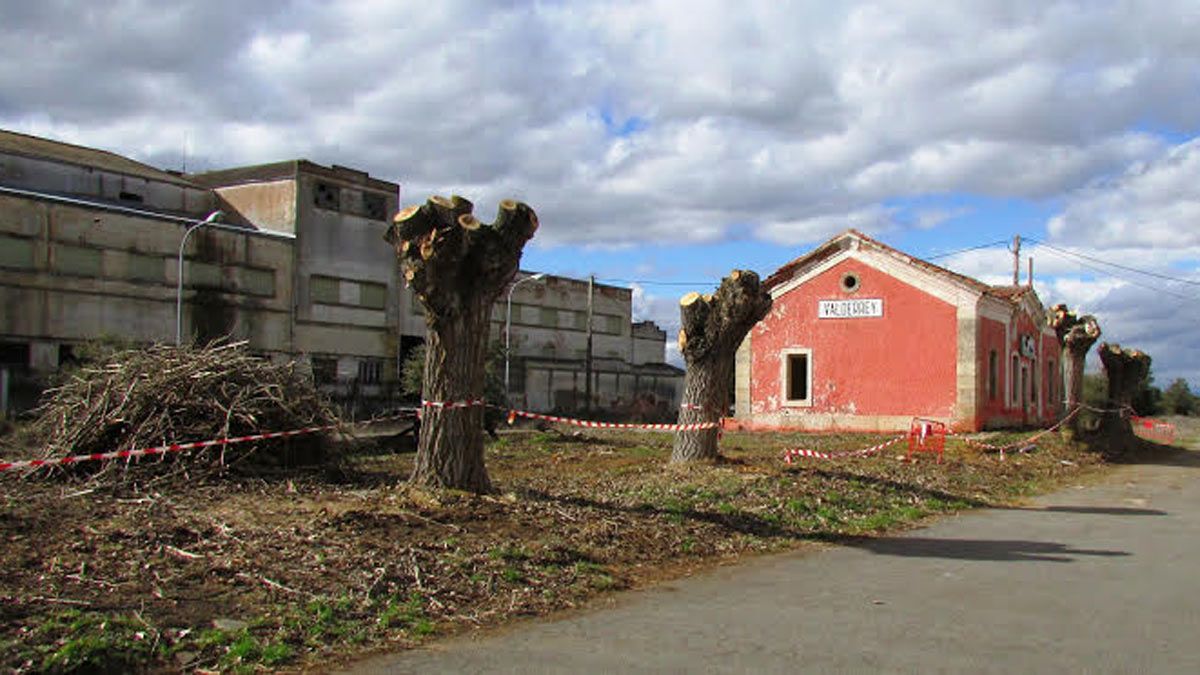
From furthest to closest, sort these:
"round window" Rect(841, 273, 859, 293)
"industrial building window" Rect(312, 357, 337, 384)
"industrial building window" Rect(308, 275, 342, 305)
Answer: "industrial building window" Rect(308, 275, 342, 305) < "industrial building window" Rect(312, 357, 337, 384) < "round window" Rect(841, 273, 859, 293)

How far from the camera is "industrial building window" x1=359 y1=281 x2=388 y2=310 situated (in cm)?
4784

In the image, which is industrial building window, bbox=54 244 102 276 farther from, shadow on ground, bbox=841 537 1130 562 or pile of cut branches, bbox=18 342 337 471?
shadow on ground, bbox=841 537 1130 562

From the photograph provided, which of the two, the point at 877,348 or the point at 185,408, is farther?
the point at 877,348

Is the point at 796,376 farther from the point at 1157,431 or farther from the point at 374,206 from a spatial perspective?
the point at 374,206

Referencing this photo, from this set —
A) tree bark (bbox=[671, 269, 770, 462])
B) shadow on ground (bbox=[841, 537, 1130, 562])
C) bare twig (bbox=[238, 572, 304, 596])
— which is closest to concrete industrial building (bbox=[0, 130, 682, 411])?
tree bark (bbox=[671, 269, 770, 462])

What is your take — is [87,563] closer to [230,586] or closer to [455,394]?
[230,586]

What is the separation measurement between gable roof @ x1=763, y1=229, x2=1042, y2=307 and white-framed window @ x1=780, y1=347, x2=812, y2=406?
87.8 inches

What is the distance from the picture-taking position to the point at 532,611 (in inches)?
293

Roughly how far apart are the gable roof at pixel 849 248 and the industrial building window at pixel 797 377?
90.9 inches

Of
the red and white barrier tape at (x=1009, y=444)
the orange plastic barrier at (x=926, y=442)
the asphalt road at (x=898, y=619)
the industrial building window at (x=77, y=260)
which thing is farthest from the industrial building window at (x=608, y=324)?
the asphalt road at (x=898, y=619)

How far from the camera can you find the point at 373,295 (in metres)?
48.4

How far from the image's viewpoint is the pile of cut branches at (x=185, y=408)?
11.1 metres

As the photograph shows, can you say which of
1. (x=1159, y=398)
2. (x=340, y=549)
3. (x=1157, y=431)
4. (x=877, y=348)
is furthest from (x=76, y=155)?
(x=1159, y=398)

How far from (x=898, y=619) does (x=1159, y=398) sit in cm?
6429
